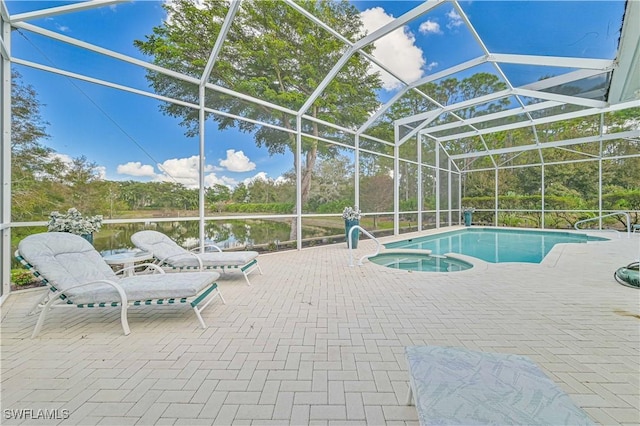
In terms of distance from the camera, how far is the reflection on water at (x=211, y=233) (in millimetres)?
5090

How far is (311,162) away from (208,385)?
7155 millimetres

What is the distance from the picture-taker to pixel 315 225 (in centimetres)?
855

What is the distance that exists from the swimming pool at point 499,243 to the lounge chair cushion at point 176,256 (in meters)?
5.49

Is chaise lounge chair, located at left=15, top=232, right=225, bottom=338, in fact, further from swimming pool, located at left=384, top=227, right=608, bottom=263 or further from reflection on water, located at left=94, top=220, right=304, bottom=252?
swimming pool, located at left=384, top=227, right=608, bottom=263

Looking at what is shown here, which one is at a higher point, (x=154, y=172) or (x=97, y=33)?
(x=97, y=33)

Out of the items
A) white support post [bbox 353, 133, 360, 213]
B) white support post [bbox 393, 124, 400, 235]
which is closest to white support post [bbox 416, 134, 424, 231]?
white support post [bbox 393, 124, 400, 235]

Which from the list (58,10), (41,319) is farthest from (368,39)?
(41,319)

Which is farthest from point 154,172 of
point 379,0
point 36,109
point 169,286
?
point 379,0

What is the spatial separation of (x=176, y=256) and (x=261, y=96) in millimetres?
4493

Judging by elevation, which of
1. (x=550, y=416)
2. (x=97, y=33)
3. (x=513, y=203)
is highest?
(x=97, y=33)

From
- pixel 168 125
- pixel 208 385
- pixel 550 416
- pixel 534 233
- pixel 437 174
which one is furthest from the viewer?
pixel 437 174

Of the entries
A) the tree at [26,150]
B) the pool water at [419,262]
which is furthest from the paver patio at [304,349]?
the pool water at [419,262]

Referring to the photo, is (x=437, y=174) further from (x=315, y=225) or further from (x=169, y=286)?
(x=169, y=286)

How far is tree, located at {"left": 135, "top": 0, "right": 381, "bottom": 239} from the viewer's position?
538 cm
